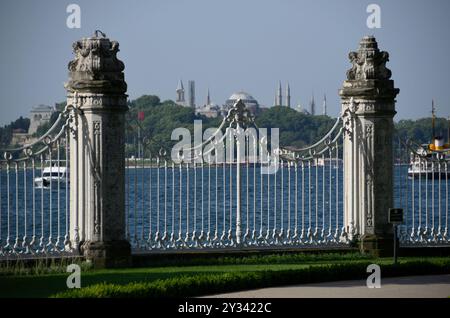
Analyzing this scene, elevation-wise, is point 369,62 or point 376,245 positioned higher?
point 369,62

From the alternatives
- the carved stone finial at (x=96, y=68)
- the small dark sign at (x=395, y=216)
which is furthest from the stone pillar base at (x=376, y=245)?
the carved stone finial at (x=96, y=68)

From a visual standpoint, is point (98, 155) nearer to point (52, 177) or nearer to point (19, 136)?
point (52, 177)

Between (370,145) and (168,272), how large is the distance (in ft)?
17.5

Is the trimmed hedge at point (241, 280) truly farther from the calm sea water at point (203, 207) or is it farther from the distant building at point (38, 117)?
the distant building at point (38, 117)

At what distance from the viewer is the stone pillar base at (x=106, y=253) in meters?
22.4

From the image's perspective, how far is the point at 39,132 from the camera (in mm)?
37188

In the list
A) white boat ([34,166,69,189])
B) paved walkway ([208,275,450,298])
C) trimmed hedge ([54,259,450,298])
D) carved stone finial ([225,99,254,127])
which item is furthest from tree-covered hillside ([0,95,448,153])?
paved walkway ([208,275,450,298])

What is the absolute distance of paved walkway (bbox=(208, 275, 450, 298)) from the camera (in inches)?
773

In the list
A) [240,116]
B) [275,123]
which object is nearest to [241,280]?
[240,116]

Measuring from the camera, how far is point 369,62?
82.1 ft

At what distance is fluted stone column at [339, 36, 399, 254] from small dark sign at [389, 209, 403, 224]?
176cm
